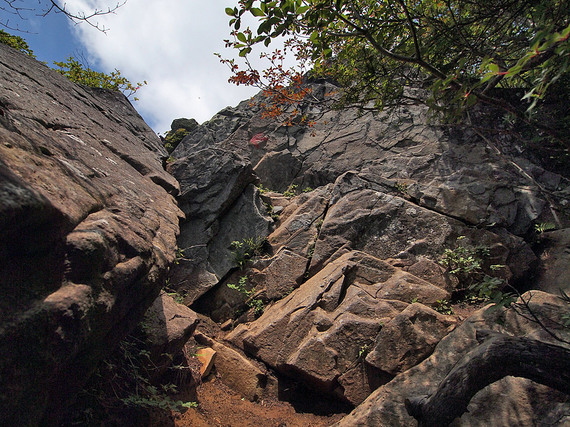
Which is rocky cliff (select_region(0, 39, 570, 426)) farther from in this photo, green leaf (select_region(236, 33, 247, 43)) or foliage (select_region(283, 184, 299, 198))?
green leaf (select_region(236, 33, 247, 43))

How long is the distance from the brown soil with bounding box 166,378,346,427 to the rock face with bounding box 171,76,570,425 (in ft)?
1.82

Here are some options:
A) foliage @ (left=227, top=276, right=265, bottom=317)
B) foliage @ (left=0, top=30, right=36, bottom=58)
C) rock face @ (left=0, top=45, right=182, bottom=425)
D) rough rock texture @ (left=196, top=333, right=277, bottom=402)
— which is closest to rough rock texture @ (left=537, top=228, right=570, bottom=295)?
rough rock texture @ (left=196, top=333, right=277, bottom=402)

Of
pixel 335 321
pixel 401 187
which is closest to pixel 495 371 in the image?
pixel 335 321

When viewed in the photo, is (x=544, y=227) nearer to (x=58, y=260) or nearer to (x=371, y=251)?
(x=371, y=251)

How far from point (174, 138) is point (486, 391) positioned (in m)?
19.3

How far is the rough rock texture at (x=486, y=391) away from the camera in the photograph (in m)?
3.90

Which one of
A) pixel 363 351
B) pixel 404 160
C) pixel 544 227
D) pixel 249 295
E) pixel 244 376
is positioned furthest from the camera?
pixel 404 160

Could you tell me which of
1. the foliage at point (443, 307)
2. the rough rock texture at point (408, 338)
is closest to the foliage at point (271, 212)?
the foliage at point (443, 307)

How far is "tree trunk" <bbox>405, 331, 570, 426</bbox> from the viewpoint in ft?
10.9

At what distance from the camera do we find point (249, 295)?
8.47 meters

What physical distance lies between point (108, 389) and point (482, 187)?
30.7 ft

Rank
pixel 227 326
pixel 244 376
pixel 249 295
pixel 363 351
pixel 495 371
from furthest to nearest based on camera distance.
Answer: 1. pixel 249 295
2. pixel 227 326
3. pixel 244 376
4. pixel 363 351
5. pixel 495 371

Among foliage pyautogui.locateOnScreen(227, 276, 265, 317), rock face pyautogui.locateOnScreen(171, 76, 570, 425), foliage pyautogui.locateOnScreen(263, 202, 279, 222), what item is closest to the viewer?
rock face pyautogui.locateOnScreen(171, 76, 570, 425)

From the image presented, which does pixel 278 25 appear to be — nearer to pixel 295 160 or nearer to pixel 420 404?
pixel 420 404
